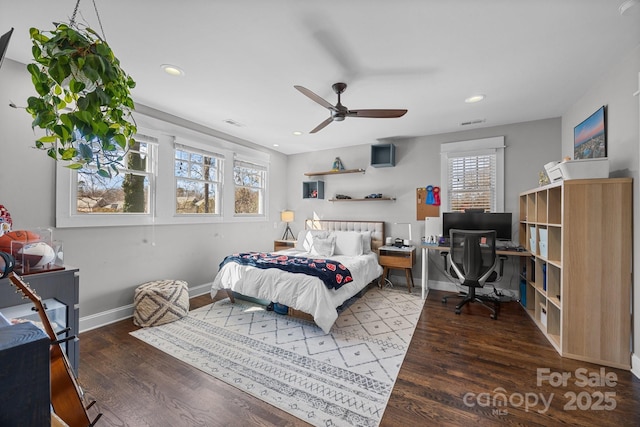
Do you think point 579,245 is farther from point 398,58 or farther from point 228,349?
point 228,349

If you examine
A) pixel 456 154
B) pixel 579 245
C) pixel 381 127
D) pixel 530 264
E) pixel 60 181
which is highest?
pixel 381 127

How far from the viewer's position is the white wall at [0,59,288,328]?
7.95ft

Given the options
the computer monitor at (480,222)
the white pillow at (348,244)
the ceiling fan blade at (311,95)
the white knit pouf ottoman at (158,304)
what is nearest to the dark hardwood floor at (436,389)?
the white knit pouf ottoman at (158,304)

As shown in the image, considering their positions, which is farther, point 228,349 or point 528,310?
point 528,310

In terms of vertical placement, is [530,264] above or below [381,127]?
below

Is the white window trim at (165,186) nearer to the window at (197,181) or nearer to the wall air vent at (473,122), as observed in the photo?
the window at (197,181)

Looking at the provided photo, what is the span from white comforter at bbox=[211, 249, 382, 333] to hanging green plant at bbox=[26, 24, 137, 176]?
2328 millimetres

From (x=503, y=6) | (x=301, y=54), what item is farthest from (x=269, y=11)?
(x=503, y=6)

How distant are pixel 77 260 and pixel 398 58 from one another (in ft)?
12.3

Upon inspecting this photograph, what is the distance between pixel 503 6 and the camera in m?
1.78

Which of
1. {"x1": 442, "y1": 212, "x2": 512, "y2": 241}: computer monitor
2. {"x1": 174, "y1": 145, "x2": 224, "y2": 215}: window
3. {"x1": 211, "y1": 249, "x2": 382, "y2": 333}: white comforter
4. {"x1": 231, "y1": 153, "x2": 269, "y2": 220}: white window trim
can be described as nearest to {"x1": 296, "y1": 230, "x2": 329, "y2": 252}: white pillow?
{"x1": 231, "y1": 153, "x2": 269, "y2": 220}: white window trim

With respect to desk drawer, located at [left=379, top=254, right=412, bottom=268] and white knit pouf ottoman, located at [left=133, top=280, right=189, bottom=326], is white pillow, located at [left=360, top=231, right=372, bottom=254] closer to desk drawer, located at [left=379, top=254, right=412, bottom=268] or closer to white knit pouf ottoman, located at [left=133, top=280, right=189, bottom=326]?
desk drawer, located at [left=379, top=254, right=412, bottom=268]

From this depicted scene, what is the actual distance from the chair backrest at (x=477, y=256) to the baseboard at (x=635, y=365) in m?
1.28

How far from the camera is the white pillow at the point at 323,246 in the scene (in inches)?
175
